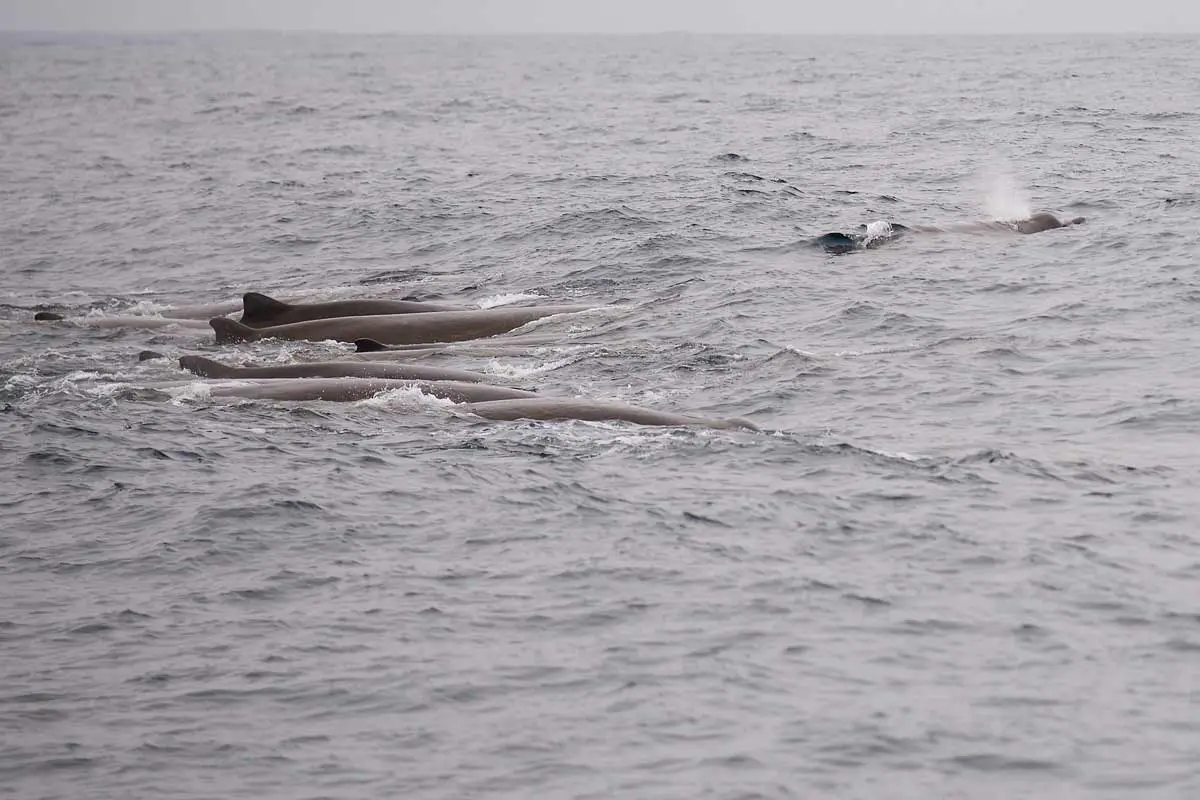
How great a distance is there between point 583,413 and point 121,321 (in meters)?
11.2

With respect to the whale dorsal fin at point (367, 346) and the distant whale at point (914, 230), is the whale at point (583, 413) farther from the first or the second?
the distant whale at point (914, 230)

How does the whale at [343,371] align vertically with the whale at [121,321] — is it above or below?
above

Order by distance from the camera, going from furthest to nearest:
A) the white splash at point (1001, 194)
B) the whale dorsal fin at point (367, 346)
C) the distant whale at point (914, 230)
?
the white splash at point (1001, 194) → the distant whale at point (914, 230) → the whale dorsal fin at point (367, 346)

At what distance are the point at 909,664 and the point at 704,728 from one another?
5.29 feet

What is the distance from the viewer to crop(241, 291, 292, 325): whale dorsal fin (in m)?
23.5

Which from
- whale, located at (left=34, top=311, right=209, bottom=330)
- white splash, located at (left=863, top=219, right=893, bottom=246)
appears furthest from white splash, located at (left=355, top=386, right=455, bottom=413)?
white splash, located at (left=863, top=219, right=893, bottom=246)

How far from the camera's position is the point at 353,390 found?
59.9 ft

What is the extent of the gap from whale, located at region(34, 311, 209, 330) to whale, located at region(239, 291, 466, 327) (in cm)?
159

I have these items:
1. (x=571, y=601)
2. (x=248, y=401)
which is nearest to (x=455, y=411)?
(x=248, y=401)

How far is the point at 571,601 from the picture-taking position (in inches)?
469

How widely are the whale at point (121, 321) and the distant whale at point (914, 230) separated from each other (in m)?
10.9

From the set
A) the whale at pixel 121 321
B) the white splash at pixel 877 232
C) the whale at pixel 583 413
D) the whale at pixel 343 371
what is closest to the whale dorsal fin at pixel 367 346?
the whale at pixel 343 371

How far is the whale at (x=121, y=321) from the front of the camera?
81.3 feet

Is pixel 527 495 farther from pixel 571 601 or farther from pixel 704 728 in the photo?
pixel 704 728
